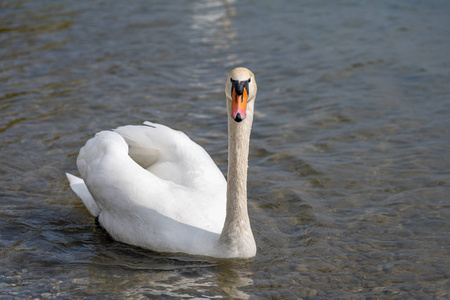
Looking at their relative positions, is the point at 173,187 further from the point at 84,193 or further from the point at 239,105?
the point at 239,105

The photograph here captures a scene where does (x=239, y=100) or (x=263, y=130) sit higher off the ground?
(x=239, y=100)

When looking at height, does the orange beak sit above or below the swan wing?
above

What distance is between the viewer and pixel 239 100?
5.05 m

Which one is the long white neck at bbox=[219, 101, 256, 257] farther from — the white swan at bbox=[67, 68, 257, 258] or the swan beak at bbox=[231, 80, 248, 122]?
the swan beak at bbox=[231, 80, 248, 122]

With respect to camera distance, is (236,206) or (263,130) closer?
(236,206)

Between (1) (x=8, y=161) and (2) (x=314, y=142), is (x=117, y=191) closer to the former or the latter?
(1) (x=8, y=161)

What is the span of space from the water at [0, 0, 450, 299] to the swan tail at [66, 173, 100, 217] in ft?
0.55

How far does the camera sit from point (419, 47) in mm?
11734

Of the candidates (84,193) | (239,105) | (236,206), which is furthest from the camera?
(84,193)

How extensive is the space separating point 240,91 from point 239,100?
7 centimetres

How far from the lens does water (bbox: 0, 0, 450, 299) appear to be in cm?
565

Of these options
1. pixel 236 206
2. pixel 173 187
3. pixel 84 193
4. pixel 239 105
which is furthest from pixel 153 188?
pixel 239 105

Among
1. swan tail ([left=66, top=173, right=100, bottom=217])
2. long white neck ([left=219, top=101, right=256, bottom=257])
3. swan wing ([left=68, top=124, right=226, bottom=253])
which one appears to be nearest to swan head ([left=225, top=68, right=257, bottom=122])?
long white neck ([left=219, top=101, right=256, bottom=257])

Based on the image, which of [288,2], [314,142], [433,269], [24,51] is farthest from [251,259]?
[288,2]
